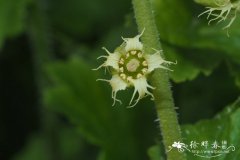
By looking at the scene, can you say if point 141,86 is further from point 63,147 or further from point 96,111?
point 63,147

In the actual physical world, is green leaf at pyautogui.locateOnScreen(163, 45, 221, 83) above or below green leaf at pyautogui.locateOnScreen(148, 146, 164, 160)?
above

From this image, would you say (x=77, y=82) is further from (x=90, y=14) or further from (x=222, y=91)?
(x=90, y=14)

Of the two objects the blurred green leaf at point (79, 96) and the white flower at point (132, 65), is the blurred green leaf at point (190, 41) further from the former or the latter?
the blurred green leaf at point (79, 96)

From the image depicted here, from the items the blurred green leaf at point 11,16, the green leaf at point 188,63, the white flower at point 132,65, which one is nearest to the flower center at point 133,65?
the white flower at point 132,65

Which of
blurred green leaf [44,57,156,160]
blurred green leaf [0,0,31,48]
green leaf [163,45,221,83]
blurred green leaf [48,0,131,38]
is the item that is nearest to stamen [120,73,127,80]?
green leaf [163,45,221,83]

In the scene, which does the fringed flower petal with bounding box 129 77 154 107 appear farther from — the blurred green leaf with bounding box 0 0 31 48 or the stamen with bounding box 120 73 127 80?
the blurred green leaf with bounding box 0 0 31 48

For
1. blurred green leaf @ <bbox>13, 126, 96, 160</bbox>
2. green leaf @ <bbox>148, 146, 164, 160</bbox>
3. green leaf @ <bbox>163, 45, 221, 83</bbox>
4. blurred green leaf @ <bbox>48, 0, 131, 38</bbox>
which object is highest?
blurred green leaf @ <bbox>48, 0, 131, 38</bbox>

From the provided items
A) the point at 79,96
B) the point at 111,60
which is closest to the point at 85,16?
the point at 79,96
